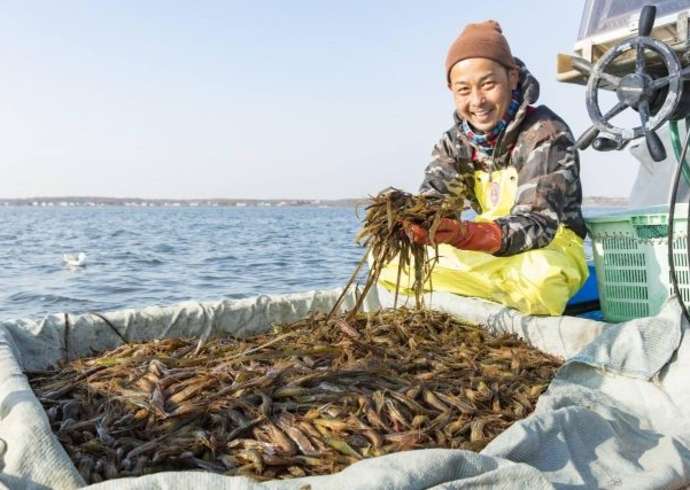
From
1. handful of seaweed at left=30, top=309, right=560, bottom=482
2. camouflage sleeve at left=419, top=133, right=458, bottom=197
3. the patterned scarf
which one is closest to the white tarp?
handful of seaweed at left=30, top=309, right=560, bottom=482

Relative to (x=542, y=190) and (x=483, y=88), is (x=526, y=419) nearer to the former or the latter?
(x=542, y=190)

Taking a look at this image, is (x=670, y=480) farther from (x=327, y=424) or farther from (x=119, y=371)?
(x=119, y=371)

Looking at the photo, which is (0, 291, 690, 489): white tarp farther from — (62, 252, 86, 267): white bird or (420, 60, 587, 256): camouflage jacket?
(62, 252, 86, 267): white bird

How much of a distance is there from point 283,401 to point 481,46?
9.08ft

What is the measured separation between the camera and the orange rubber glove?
400 centimetres

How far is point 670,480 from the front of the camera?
99.5 inches

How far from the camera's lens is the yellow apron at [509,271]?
14.5 feet

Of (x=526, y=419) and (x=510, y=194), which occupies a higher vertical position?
(x=510, y=194)

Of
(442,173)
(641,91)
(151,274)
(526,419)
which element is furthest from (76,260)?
(526,419)

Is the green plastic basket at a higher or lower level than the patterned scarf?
lower

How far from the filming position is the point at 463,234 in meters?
4.09

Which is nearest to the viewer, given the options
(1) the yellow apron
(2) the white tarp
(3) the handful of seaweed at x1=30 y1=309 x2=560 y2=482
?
(2) the white tarp

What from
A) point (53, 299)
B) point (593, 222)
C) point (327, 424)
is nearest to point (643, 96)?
point (593, 222)

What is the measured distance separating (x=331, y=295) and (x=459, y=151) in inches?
59.9
